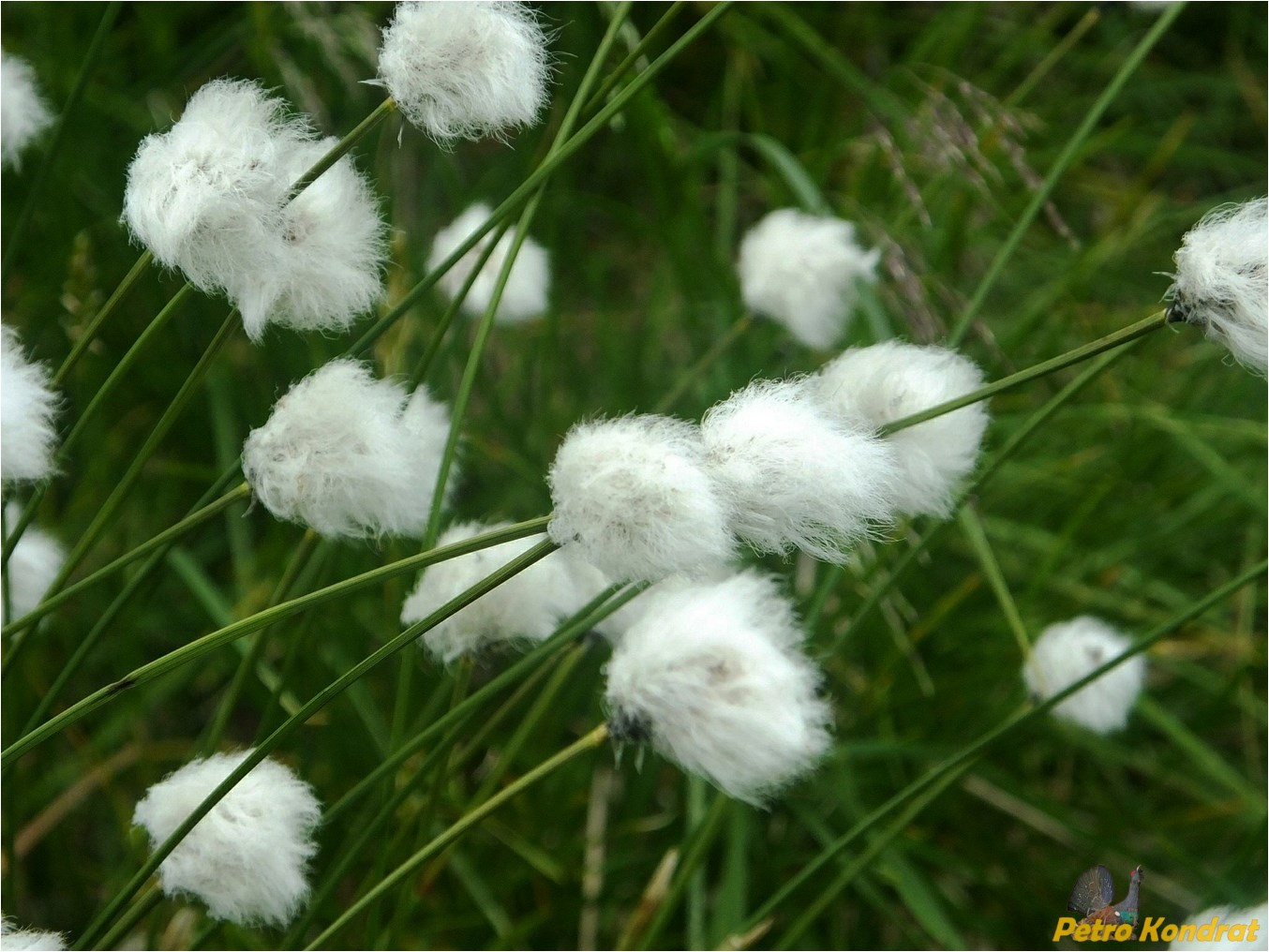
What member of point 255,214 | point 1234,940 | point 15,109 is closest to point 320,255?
point 255,214

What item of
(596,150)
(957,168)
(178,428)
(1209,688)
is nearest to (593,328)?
(596,150)

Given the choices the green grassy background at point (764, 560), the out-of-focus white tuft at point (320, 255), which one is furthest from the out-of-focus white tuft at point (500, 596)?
the out-of-focus white tuft at point (320, 255)

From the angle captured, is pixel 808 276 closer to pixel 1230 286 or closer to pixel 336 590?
pixel 1230 286

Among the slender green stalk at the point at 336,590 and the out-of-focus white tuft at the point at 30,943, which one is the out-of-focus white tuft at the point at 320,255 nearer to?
the slender green stalk at the point at 336,590

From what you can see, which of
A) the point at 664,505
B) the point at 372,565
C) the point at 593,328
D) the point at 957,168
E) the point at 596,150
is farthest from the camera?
the point at 596,150

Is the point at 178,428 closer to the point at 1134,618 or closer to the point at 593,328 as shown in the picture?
the point at 593,328

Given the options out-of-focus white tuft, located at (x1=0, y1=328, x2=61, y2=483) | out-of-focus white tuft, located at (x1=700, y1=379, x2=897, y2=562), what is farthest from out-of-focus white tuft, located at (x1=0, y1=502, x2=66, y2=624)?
out-of-focus white tuft, located at (x1=700, y1=379, x2=897, y2=562)
